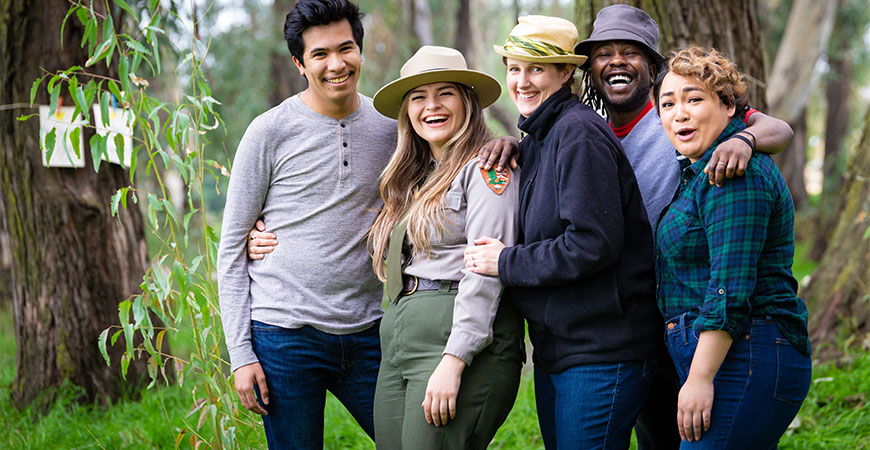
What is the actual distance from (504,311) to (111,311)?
116 inches

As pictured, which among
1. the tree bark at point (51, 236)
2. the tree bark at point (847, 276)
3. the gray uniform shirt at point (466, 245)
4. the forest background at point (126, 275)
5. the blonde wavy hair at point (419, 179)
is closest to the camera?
the gray uniform shirt at point (466, 245)

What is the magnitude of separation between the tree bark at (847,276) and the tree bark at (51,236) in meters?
4.22

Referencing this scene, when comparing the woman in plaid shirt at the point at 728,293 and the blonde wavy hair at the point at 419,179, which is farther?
the blonde wavy hair at the point at 419,179

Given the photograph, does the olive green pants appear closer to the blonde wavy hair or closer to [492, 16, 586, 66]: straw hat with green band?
the blonde wavy hair

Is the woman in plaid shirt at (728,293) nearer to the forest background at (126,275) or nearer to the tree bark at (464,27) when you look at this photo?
the forest background at (126,275)

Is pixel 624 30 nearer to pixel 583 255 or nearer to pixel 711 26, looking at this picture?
pixel 583 255

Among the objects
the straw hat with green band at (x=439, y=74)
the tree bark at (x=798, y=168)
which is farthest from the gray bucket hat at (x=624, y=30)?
the tree bark at (x=798, y=168)

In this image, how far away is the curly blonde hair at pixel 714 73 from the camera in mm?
1967

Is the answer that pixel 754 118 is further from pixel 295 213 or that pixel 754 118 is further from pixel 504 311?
pixel 295 213

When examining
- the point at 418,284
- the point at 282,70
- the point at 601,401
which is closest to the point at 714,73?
the point at 601,401

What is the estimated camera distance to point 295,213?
2.53m

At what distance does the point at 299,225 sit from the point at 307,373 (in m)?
0.51

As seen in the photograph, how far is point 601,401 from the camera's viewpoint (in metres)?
2.02

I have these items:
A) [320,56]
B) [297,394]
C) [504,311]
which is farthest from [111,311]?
[504,311]
